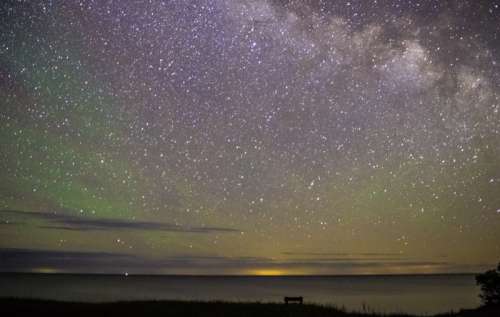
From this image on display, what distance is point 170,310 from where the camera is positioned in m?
26.3

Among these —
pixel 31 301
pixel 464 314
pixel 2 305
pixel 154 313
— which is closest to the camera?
pixel 464 314

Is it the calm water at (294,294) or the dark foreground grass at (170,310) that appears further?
the calm water at (294,294)

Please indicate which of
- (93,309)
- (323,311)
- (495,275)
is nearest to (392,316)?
(323,311)

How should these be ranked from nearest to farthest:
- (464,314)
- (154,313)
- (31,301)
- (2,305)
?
(464,314), (154,313), (2,305), (31,301)

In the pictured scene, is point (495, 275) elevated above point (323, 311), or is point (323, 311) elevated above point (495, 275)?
point (495, 275)

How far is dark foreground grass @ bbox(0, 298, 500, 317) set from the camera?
24.8 meters

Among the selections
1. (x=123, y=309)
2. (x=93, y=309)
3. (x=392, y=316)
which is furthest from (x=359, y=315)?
(x=93, y=309)

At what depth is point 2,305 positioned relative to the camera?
1055 inches

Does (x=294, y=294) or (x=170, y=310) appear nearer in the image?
(x=170, y=310)

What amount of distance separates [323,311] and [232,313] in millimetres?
5078

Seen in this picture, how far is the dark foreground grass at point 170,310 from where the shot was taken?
24.8 meters

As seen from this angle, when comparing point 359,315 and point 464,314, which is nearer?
point 464,314

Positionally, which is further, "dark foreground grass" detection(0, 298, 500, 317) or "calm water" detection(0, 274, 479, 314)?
"calm water" detection(0, 274, 479, 314)

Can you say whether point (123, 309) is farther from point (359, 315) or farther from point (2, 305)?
point (359, 315)
